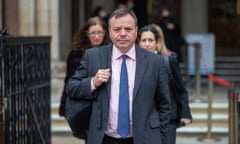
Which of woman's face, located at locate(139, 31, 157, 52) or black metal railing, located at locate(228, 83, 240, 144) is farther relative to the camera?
black metal railing, located at locate(228, 83, 240, 144)

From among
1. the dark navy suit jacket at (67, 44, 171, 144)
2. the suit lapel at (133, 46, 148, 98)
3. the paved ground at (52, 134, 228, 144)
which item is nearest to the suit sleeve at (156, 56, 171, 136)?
the dark navy suit jacket at (67, 44, 171, 144)

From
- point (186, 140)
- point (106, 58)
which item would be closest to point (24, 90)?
point (106, 58)

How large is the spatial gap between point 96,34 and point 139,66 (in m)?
2.08

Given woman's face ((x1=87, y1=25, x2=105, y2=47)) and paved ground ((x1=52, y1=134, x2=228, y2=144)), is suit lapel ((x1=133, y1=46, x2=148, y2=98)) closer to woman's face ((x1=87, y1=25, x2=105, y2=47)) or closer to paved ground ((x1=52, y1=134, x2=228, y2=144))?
woman's face ((x1=87, y1=25, x2=105, y2=47))

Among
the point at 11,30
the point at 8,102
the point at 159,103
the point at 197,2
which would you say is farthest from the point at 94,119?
the point at 197,2

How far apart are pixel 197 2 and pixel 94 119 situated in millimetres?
12001

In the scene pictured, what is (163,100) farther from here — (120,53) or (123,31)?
(123,31)

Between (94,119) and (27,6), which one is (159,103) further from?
(27,6)

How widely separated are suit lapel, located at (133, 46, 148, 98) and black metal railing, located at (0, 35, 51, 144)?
2187 millimetres

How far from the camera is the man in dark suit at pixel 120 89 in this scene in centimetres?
412

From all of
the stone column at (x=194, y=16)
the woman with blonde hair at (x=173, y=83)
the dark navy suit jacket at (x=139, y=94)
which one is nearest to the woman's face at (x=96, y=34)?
the woman with blonde hair at (x=173, y=83)

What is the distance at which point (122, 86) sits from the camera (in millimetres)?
4141

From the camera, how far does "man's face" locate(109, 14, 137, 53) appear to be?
4.13 meters

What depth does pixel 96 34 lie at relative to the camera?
6215mm
